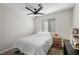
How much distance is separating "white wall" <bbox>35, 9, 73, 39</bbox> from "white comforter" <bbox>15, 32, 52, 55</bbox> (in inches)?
6.1

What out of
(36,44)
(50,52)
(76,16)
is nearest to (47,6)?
(76,16)

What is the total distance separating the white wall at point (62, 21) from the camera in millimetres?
1522

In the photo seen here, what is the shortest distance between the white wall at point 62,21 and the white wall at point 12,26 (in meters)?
0.14

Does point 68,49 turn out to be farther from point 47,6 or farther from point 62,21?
point 47,6

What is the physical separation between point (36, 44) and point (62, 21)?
0.58 m

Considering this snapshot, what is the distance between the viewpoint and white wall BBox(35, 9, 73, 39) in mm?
1522

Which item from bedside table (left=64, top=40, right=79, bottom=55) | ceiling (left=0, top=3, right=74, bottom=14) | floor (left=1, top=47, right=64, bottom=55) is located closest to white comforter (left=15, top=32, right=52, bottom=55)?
floor (left=1, top=47, right=64, bottom=55)

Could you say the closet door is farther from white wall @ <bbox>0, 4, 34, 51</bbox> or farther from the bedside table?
the bedside table

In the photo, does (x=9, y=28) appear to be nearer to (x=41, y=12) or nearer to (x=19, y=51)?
(x=19, y=51)

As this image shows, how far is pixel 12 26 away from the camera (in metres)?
1.56

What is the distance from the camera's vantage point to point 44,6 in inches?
60.4
